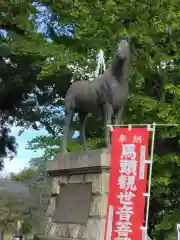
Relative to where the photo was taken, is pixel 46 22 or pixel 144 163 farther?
pixel 46 22

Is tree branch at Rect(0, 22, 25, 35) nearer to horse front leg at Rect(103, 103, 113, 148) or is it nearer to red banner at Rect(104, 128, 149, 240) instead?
horse front leg at Rect(103, 103, 113, 148)

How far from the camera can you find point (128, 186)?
6.91 m

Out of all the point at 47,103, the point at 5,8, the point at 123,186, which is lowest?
the point at 123,186

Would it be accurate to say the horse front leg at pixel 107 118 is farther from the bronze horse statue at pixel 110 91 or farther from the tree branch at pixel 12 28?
the tree branch at pixel 12 28

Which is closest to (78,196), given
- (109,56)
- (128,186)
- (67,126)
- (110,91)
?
(128,186)

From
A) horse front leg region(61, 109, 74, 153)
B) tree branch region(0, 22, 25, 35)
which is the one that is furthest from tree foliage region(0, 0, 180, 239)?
horse front leg region(61, 109, 74, 153)

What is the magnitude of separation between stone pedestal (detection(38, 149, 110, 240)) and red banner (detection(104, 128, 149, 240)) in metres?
0.41

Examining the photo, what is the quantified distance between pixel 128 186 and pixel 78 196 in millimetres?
1173

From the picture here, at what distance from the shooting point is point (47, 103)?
18109 mm

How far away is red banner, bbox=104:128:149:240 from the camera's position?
22.4ft

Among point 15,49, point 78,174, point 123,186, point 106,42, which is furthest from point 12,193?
point 123,186

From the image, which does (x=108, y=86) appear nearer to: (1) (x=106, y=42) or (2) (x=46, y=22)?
(1) (x=106, y=42)

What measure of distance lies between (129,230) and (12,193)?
1163 cm

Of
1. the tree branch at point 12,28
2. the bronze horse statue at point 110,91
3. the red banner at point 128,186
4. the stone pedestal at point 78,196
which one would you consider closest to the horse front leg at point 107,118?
the bronze horse statue at point 110,91
